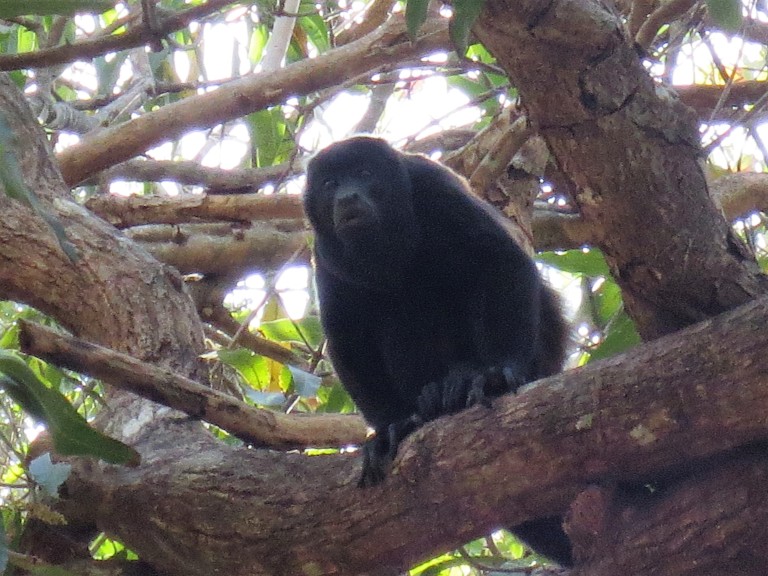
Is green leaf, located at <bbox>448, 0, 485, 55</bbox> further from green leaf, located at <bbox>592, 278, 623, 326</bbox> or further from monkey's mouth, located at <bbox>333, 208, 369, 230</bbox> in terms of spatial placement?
green leaf, located at <bbox>592, 278, 623, 326</bbox>

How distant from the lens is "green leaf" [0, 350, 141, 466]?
171 centimetres

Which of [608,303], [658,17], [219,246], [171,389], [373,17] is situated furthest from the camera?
[373,17]

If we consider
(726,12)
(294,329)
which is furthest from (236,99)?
(726,12)

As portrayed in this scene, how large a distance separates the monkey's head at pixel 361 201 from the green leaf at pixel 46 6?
5.31ft

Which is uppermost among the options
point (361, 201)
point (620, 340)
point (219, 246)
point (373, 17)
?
point (373, 17)

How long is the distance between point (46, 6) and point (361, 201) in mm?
1672

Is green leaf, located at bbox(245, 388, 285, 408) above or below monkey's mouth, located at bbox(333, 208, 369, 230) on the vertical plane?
below

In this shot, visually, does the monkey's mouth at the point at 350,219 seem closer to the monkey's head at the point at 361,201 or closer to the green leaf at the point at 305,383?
the monkey's head at the point at 361,201

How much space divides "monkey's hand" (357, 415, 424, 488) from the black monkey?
45 centimetres

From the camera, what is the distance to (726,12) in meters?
1.70

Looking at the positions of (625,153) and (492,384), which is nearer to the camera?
(625,153)

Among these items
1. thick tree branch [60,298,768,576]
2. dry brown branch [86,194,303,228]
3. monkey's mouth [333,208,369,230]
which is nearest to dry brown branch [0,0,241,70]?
thick tree branch [60,298,768,576]

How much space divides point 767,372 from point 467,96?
253 cm

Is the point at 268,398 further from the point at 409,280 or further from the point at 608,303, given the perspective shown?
the point at 608,303
